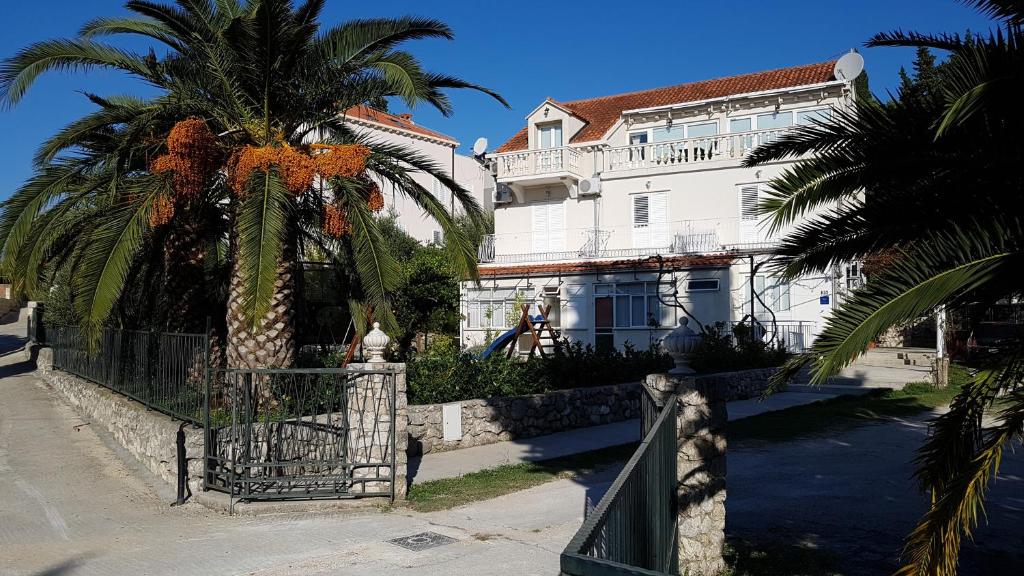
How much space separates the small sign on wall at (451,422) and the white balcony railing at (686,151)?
64.4 feet

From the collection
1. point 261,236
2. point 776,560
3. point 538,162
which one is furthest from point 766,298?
point 776,560

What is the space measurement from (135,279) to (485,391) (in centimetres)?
666

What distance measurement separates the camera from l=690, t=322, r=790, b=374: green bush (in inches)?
808

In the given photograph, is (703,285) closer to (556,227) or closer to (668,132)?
(556,227)

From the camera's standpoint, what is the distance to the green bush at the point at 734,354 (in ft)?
67.4

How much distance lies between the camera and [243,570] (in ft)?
22.0

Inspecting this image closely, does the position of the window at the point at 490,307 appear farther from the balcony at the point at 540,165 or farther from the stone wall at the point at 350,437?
the stone wall at the point at 350,437

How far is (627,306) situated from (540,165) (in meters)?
7.64

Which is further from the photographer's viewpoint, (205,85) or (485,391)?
(485,391)

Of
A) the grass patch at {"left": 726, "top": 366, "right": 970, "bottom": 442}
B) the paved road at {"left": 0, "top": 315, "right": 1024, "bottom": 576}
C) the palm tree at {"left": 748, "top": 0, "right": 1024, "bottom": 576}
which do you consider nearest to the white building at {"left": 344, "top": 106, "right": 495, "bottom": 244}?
the grass patch at {"left": 726, "top": 366, "right": 970, "bottom": 442}

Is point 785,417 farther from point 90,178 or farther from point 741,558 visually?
point 90,178

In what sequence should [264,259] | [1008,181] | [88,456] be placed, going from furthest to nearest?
1. [88,456]
2. [264,259]
3. [1008,181]

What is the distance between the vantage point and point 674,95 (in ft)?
115

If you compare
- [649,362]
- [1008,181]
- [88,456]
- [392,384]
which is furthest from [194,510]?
[649,362]
